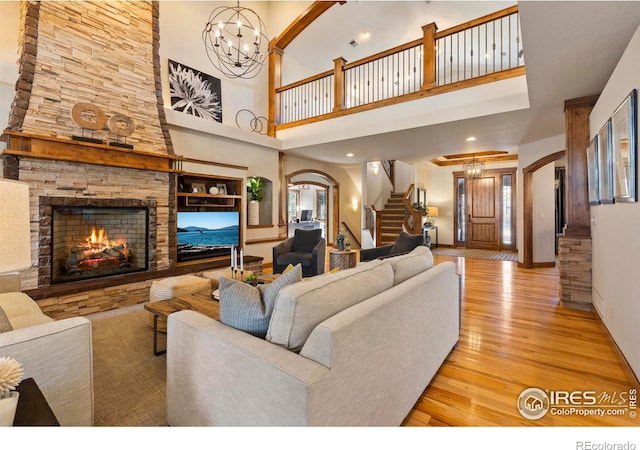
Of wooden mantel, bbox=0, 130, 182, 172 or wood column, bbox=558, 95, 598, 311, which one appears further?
wood column, bbox=558, 95, 598, 311

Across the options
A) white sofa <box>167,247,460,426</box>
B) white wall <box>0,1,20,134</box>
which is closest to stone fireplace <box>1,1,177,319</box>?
white wall <box>0,1,20,134</box>

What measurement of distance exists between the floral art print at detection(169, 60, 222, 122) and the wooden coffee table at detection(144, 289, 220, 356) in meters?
3.94

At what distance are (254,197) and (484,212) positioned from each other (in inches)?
266

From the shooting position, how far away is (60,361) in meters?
1.42

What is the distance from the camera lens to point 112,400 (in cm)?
190

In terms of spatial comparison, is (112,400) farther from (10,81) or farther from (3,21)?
(3,21)

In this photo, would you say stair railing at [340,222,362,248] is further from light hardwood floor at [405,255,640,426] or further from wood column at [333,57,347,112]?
light hardwood floor at [405,255,640,426]

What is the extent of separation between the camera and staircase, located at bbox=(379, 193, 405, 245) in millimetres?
8211

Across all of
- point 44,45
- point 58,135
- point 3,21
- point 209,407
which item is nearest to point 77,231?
point 58,135

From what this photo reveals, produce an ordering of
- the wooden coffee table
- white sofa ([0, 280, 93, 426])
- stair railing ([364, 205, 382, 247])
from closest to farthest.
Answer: white sofa ([0, 280, 93, 426])
the wooden coffee table
stair railing ([364, 205, 382, 247])

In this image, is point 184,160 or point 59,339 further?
point 184,160

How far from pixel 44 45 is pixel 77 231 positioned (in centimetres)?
211

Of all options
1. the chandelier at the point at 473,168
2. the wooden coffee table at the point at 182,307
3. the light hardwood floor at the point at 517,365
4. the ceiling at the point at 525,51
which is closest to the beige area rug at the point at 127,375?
the wooden coffee table at the point at 182,307

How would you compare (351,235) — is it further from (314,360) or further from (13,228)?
(13,228)
